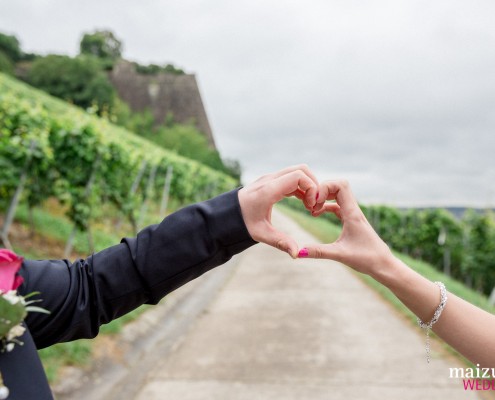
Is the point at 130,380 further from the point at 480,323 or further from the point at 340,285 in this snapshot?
the point at 340,285

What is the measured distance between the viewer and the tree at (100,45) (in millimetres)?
72125

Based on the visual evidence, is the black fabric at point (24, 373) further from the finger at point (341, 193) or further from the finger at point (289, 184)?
the finger at point (341, 193)

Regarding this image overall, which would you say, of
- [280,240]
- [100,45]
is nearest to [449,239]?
[280,240]

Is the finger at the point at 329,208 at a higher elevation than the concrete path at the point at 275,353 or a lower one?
higher

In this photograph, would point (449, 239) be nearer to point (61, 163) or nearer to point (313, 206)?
point (61, 163)

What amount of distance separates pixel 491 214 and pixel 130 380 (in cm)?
1345

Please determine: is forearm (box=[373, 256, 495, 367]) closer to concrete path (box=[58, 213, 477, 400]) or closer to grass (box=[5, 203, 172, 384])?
concrete path (box=[58, 213, 477, 400])

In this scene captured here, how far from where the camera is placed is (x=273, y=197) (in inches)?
48.8

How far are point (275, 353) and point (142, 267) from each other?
3.48m

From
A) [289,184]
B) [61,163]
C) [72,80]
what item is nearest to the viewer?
[289,184]

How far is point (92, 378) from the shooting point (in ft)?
12.3

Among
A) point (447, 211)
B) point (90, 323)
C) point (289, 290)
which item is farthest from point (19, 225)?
point (447, 211)

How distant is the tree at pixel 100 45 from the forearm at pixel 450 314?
75.1 metres

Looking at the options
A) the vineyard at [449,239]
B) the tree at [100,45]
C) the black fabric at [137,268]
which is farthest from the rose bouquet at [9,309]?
the tree at [100,45]
